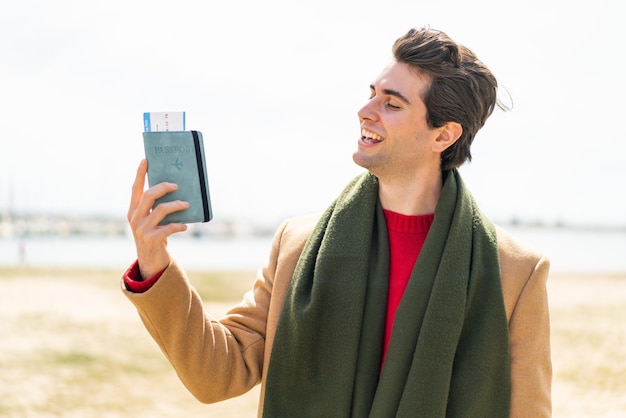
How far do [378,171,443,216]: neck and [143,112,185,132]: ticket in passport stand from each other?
0.61m

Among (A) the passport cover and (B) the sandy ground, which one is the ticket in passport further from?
(B) the sandy ground

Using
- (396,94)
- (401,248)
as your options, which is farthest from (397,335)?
(396,94)

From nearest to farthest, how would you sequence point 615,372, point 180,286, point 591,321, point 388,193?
point 180,286
point 388,193
point 615,372
point 591,321

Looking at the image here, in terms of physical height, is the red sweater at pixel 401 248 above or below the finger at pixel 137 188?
below

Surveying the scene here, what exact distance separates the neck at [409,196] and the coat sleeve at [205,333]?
36 centimetres

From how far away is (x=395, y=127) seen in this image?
6.43ft

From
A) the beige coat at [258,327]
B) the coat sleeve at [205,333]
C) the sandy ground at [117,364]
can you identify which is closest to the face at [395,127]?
the beige coat at [258,327]

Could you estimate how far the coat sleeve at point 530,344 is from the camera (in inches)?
74.5

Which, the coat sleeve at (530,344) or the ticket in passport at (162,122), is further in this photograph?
the coat sleeve at (530,344)

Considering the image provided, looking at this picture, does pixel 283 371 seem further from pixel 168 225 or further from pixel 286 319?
pixel 168 225

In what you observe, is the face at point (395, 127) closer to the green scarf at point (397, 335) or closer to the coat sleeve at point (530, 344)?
the green scarf at point (397, 335)

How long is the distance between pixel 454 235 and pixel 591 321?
11.9m

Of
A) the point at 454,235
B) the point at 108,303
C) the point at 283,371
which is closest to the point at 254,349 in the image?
the point at 283,371

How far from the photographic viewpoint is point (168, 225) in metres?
1.68
